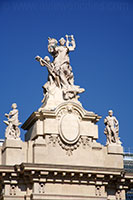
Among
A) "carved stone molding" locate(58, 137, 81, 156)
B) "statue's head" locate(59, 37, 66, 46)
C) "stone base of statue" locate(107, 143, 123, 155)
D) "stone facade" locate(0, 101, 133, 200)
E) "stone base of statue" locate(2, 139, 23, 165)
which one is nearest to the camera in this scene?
"stone facade" locate(0, 101, 133, 200)

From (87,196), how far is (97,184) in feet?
2.83

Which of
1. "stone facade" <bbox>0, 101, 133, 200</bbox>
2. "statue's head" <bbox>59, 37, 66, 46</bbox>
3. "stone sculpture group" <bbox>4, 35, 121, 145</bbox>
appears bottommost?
"stone facade" <bbox>0, 101, 133, 200</bbox>

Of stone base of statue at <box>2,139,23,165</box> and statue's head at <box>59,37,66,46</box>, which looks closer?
stone base of statue at <box>2,139,23,165</box>

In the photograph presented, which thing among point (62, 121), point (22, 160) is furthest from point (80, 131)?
point (22, 160)

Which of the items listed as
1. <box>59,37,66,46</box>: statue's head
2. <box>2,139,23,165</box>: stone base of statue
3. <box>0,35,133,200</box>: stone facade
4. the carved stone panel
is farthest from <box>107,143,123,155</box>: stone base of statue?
<box>59,37,66,46</box>: statue's head

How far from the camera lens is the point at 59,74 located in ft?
114

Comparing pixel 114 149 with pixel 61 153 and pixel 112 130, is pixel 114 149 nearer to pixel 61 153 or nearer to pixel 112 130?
pixel 112 130

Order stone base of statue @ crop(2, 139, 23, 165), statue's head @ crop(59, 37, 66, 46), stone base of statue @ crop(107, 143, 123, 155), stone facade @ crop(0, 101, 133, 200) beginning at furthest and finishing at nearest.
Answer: statue's head @ crop(59, 37, 66, 46) < stone base of statue @ crop(107, 143, 123, 155) < stone base of statue @ crop(2, 139, 23, 165) < stone facade @ crop(0, 101, 133, 200)

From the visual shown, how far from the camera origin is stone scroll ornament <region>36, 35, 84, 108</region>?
34312mm

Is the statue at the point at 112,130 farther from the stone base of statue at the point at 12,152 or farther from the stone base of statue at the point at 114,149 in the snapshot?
the stone base of statue at the point at 12,152

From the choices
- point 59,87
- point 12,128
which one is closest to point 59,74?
point 59,87

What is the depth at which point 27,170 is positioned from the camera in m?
31.8

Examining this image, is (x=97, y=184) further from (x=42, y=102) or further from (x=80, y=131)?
(x=42, y=102)

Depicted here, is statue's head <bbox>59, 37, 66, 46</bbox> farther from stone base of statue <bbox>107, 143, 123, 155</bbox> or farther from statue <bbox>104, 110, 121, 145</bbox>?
stone base of statue <bbox>107, 143, 123, 155</bbox>
